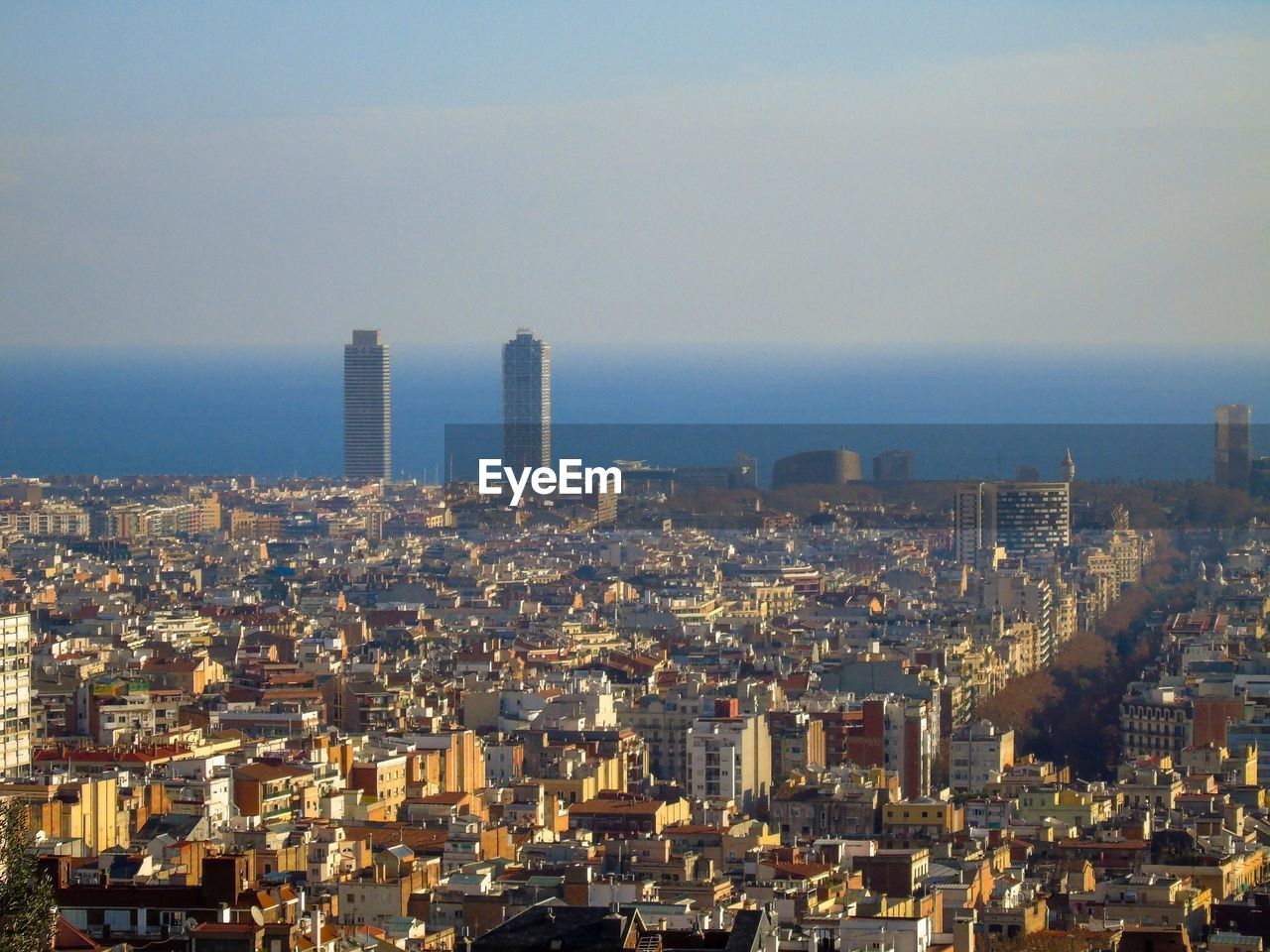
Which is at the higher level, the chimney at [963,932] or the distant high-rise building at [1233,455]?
the distant high-rise building at [1233,455]

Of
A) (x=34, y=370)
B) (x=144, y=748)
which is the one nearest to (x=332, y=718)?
(x=144, y=748)

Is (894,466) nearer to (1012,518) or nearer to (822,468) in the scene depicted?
(822,468)

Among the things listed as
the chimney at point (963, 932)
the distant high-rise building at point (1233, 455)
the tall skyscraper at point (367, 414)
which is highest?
the tall skyscraper at point (367, 414)

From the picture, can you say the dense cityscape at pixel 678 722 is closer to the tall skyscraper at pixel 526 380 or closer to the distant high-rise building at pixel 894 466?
the distant high-rise building at pixel 894 466

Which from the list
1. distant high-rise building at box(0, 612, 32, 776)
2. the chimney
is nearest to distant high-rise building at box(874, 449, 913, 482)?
distant high-rise building at box(0, 612, 32, 776)

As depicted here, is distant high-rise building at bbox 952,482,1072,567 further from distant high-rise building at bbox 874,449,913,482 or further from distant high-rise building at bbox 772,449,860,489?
distant high-rise building at bbox 772,449,860,489

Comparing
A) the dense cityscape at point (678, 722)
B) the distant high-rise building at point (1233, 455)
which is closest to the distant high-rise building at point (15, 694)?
the dense cityscape at point (678, 722)

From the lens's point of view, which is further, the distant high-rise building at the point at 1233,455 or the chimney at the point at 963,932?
the distant high-rise building at the point at 1233,455
